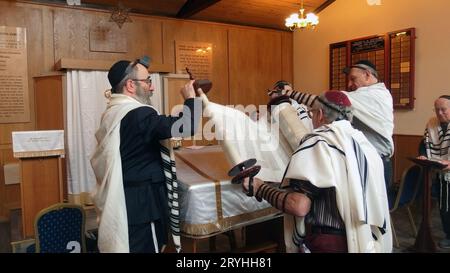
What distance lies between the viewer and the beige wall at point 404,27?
4520 mm

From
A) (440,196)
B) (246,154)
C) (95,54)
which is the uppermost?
(95,54)

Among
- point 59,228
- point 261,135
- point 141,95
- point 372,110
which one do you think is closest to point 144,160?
point 141,95

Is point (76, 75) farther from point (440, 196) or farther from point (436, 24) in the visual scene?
point (436, 24)

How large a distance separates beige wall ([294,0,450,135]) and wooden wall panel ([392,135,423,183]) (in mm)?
88

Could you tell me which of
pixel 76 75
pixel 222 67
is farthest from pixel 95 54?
pixel 222 67

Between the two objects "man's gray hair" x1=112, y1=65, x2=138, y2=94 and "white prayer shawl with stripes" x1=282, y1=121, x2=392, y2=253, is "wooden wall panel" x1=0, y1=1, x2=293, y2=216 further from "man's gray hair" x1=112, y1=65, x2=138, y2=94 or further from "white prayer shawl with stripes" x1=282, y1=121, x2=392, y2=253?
"white prayer shawl with stripes" x1=282, y1=121, x2=392, y2=253

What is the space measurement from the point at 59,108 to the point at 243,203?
3.29 m

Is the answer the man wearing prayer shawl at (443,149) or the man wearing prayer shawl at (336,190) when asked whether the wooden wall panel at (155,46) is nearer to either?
the man wearing prayer shawl at (443,149)

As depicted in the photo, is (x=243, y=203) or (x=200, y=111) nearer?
(x=200, y=111)

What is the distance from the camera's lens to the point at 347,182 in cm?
130

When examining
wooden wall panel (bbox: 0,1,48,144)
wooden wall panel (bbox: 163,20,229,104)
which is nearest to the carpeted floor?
wooden wall panel (bbox: 0,1,48,144)

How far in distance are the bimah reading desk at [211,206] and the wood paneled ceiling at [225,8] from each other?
3735 mm

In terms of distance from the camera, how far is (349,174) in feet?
4.24

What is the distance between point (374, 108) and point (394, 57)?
317 centimetres
